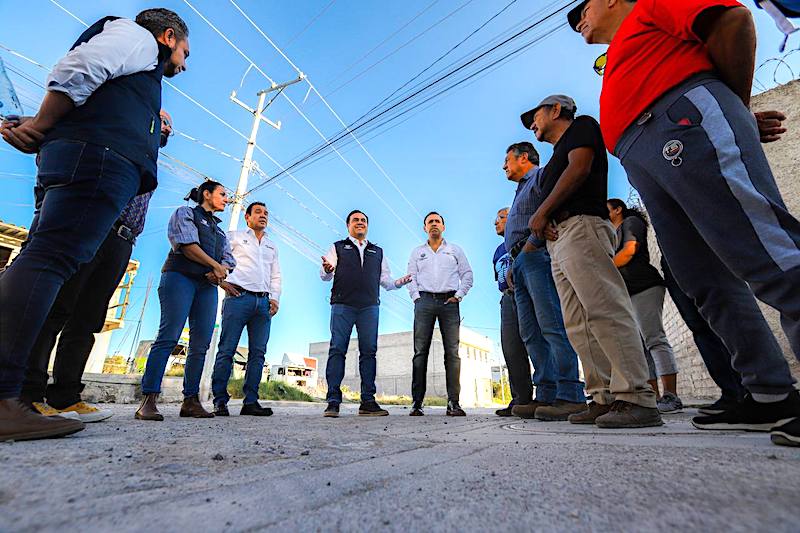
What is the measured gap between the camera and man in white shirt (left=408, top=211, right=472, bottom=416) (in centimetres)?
374

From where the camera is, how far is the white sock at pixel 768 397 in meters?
1.29

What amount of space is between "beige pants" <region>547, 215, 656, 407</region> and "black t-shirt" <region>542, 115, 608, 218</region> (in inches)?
2.8

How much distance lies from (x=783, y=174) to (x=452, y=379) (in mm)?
3602

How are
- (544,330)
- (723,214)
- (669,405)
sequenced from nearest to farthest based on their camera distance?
(723,214)
(544,330)
(669,405)

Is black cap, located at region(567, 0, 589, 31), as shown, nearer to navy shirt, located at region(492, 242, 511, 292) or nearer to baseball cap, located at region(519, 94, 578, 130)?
baseball cap, located at region(519, 94, 578, 130)

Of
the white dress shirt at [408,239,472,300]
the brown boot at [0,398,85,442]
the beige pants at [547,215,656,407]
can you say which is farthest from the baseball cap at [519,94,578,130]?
the brown boot at [0,398,85,442]

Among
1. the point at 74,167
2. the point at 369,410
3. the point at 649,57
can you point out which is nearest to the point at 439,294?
the point at 369,410

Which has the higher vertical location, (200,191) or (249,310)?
(200,191)

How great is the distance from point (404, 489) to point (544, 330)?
2.26m

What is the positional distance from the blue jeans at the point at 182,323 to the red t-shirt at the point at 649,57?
9.36 ft

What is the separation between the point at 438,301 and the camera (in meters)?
3.98

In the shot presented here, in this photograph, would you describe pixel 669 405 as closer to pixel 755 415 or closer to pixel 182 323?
pixel 755 415

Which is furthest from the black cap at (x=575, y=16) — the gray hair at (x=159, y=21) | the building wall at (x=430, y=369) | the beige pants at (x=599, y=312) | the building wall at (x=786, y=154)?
the building wall at (x=430, y=369)

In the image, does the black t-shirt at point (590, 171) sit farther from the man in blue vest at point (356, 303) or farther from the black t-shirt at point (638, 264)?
the man in blue vest at point (356, 303)
